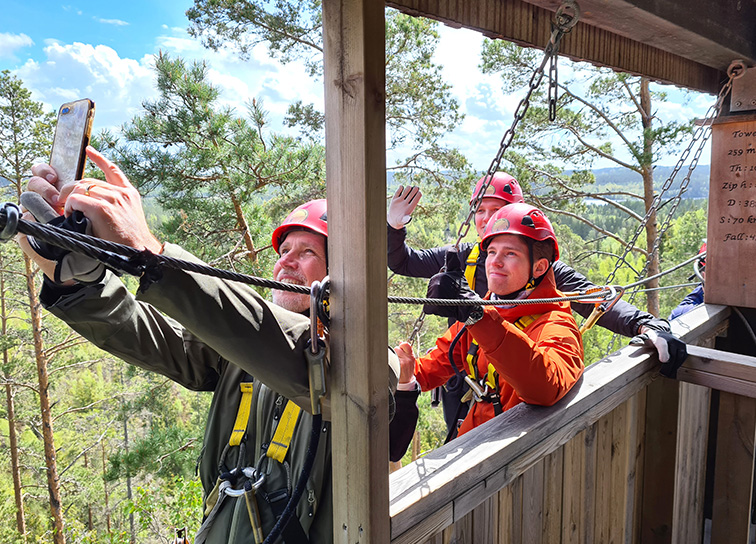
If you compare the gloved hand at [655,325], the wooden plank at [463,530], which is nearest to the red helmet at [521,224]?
the gloved hand at [655,325]

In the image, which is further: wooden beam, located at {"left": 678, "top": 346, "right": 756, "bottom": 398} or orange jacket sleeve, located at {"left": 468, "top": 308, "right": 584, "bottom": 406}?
wooden beam, located at {"left": 678, "top": 346, "right": 756, "bottom": 398}

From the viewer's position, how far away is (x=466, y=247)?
373 centimetres

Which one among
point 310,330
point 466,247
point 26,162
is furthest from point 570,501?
point 26,162

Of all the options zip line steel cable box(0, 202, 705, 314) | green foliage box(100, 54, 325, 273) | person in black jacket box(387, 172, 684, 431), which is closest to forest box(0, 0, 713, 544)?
green foliage box(100, 54, 325, 273)

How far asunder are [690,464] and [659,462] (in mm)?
243

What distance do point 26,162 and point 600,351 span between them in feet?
65.2

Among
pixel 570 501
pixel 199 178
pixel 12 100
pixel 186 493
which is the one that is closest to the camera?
pixel 570 501

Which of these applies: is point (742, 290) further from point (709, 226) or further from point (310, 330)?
point (310, 330)

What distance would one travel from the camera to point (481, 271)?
3.18m

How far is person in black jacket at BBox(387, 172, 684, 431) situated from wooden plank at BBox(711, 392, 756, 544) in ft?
1.20

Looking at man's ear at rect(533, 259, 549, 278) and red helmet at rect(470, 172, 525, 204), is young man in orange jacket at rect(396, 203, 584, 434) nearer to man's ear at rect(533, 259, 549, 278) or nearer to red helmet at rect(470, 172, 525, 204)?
man's ear at rect(533, 259, 549, 278)

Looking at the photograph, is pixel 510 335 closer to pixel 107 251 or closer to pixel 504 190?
pixel 107 251

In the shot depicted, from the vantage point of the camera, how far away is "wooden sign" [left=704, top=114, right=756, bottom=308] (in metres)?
3.25

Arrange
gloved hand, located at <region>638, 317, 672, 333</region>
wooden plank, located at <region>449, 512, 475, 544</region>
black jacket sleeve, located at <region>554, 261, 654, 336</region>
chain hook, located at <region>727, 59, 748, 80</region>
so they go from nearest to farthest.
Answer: wooden plank, located at <region>449, 512, 475, 544</region>
gloved hand, located at <region>638, 317, 672, 333</region>
black jacket sleeve, located at <region>554, 261, 654, 336</region>
chain hook, located at <region>727, 59, 748, 80</region>
